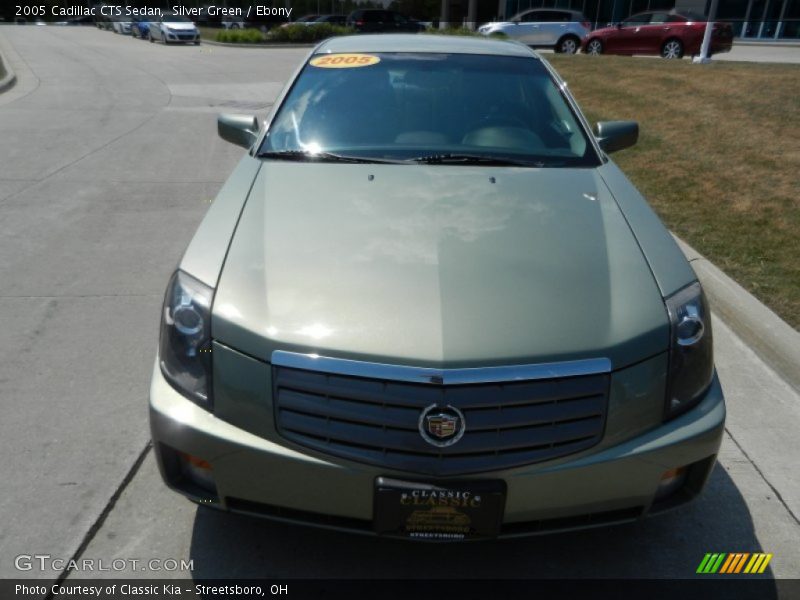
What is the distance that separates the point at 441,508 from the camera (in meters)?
2.11

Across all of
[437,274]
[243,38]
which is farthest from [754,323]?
[243,38]

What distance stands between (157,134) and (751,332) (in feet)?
27.8

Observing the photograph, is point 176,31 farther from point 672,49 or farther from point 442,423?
point 442,423

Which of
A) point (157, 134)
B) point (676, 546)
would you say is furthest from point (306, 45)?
point (676, 546)

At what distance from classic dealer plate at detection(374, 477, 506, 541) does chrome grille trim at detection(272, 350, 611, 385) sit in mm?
308

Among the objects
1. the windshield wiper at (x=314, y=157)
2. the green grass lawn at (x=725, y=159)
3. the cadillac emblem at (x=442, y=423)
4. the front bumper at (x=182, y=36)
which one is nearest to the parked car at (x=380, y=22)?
the front bumper at (x=182, y=36)

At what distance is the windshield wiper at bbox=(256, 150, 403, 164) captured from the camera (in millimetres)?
3309

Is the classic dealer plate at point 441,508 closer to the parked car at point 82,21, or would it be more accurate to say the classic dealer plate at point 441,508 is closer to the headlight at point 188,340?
the headlight at point 188,340

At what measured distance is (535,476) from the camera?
2105 millimetres

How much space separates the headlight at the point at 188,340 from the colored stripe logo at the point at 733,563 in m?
1.81

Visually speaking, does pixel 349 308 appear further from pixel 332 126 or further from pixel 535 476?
pixel 332 126

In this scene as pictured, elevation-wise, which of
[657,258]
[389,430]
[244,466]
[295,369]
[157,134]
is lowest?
[157,134]

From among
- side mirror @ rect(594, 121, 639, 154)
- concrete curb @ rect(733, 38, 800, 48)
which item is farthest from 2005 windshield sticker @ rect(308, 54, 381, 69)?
concrete curb @ rect(733, 38, 800, 48)

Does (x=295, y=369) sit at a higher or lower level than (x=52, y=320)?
higher
